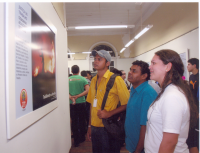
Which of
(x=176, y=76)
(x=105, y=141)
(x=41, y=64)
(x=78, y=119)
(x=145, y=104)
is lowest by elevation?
Answer: (x=78, y=119)

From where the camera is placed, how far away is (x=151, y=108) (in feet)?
3.51

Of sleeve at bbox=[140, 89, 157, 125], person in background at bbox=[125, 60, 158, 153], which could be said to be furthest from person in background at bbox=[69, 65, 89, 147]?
sleeve at bbox=[140, 89, 157, 125]

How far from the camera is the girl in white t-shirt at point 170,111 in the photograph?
88 centimetres

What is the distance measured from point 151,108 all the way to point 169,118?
20 cm

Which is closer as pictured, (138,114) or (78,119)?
(138,114)

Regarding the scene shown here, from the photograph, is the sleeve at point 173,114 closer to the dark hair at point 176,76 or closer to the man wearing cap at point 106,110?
the dark hair at point 176,76

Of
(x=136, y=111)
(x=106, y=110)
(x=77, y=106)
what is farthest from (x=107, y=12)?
(x=136, y=111)

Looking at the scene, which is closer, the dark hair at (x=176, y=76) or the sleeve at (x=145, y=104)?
the dark hair at (x=176, y=76)

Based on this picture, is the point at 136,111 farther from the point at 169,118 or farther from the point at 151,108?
the point at 169,118

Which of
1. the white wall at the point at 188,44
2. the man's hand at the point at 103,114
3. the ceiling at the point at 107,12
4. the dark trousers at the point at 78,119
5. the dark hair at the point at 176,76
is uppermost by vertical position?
the ceiling at the point at 107,12

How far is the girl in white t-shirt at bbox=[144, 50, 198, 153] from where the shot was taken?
88 centimetres

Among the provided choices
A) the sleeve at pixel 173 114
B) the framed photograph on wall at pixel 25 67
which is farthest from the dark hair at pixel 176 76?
the framed photograph on wall at pixel 25 67

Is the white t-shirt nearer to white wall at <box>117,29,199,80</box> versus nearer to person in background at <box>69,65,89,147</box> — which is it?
person in background at <box>69,65,89,147</box>

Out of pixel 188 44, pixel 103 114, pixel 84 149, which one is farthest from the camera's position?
pixel 188 44
